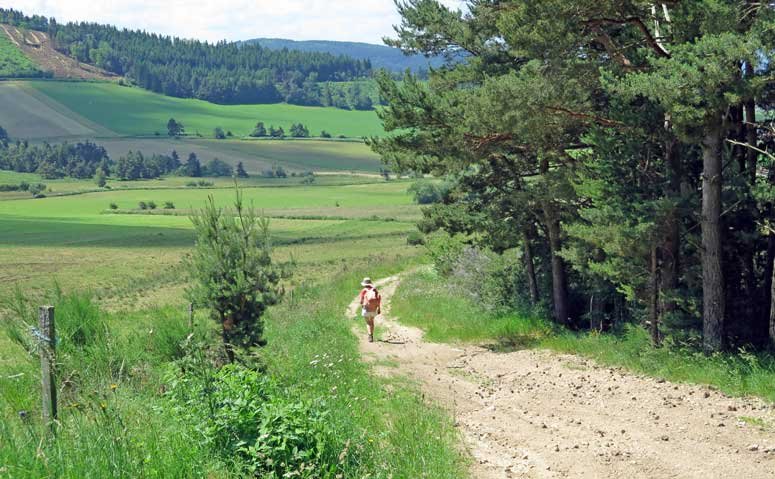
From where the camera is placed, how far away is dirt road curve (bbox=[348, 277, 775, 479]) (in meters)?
8.93

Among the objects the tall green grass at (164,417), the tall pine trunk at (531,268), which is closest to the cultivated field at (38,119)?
the tall pine trunk at (531,268)

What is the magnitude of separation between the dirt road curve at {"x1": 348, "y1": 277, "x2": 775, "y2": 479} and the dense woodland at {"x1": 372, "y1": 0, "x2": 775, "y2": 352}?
2203 mm

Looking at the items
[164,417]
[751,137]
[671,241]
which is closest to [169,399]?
[164,417]

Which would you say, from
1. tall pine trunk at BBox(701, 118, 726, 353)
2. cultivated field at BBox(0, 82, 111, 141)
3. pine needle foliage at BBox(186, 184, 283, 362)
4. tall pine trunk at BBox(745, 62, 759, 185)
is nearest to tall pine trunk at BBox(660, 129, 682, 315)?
tall pine trunk at BBox(701, 118, 726, 353)

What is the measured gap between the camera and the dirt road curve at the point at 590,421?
8930 mm

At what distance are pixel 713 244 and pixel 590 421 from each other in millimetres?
4622

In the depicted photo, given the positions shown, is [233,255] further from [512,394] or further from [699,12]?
[699,12]

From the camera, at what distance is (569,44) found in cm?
1480

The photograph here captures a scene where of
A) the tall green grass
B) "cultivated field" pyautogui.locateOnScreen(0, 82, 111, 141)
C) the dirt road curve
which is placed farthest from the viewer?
"cultivated field" pyautogui.locateOnScreen(0, 82, 111, 141)

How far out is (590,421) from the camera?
35.8 feet

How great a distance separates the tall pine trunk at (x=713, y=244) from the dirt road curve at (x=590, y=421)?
1.55m

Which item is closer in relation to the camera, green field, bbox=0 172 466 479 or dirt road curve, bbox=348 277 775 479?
green field, bbox=0 172 466 479

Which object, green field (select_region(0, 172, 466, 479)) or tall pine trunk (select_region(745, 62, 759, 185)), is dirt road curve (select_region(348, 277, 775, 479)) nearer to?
green field (select_region(0, 172, 466, 479))

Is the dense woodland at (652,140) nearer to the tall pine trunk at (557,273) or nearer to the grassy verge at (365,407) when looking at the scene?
the tall pine trunk at (557,273)
